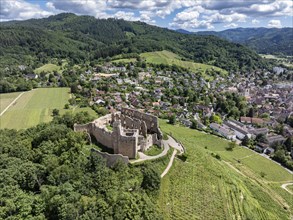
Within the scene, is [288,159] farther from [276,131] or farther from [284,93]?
[284,93]

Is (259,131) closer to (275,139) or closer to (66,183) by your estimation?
(275,139)

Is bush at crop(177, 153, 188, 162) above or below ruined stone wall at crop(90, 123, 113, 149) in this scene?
below

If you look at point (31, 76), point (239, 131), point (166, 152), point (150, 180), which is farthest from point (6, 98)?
point (239, 131)

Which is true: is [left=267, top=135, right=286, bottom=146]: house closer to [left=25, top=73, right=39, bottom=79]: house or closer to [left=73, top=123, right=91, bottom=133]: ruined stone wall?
[left=73, top=123, right=91, bottom=133]: ruined stone wall

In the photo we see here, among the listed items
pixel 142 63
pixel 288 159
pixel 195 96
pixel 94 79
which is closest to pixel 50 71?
pixel 94 79

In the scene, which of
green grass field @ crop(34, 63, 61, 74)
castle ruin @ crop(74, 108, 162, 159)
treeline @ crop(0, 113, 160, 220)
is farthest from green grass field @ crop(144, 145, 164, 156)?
green grass field @ crop(34, 63, 61, 74)
